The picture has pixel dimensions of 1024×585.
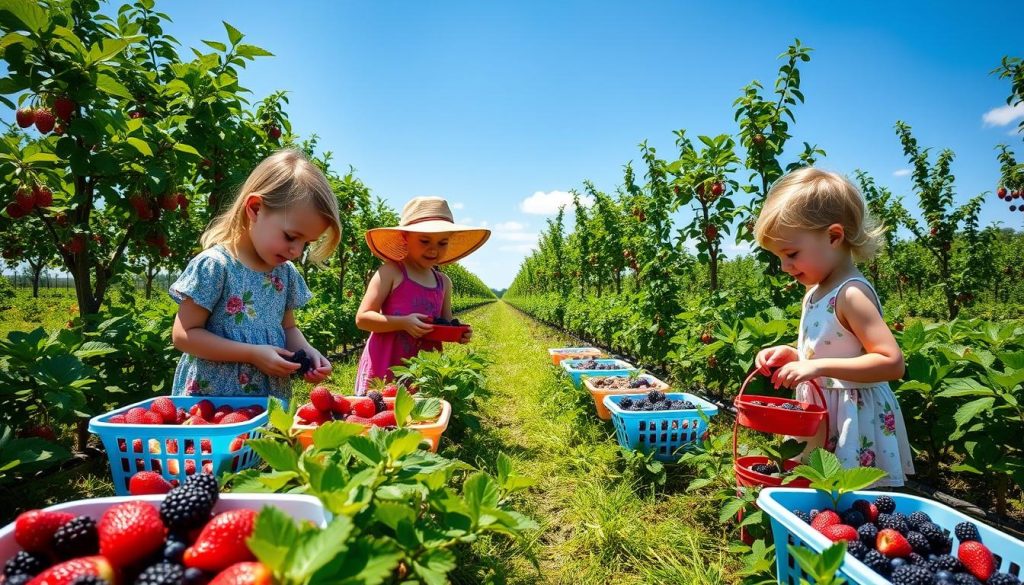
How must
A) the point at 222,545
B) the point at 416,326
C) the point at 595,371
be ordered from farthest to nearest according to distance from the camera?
1. the point at 595,371
2. the point at 416,326
3. the point at 222,545

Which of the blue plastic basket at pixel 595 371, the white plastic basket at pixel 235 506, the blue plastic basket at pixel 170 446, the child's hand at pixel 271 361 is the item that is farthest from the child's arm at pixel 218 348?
the blue plastic basket at pixel 595 371

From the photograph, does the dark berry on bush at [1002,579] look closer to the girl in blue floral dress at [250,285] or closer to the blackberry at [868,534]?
the blackberry at [868,534]

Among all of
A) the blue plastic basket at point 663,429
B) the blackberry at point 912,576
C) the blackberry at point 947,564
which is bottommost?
the blue plastic basket at point 663,429

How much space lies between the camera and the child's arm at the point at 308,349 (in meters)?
2.01

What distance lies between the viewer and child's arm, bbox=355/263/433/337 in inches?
111

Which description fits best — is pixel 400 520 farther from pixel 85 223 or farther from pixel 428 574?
pixel 85 223

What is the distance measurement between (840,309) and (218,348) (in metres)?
2.57

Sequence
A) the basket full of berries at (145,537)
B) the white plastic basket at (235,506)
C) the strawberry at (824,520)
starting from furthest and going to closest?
the strawberry at (824,520) < the white plastic basket at (235,506) < the basket full of berries at (145,537)

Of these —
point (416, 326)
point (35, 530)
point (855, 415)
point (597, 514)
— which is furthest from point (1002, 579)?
point (416, 326)

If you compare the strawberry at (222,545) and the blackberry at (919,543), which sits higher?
the strawberry at (222,545)

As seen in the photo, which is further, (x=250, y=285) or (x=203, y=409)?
(x=250, y=285)

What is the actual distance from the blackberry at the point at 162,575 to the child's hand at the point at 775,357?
2075 millimetres

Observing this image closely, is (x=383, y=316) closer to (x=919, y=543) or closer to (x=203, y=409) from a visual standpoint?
(x=203, y=409)

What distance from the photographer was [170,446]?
1.51 meters
